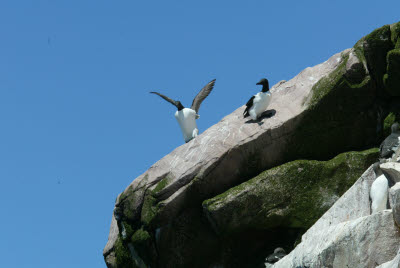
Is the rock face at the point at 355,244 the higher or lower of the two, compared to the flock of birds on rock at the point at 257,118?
lower

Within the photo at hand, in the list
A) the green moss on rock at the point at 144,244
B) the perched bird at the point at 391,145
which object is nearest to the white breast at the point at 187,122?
the green moss on rock at the point at 144,244

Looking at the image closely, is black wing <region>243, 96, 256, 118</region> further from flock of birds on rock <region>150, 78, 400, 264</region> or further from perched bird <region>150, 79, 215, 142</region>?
perched bird <region>150, 79, 215, 142</region>

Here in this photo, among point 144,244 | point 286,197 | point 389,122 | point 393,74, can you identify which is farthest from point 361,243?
point 144,244

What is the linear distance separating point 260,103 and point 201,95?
3759 millimetres

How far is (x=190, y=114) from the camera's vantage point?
2262 centimetres

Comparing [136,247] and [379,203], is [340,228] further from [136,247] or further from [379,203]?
[136,247]

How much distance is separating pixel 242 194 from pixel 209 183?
100 centimetres

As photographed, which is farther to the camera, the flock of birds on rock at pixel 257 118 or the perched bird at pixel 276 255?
the perched bird at pixel 276 255

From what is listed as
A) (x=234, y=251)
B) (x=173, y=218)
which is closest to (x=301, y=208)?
(x=234, y=251)

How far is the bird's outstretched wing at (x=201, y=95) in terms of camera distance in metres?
23.2

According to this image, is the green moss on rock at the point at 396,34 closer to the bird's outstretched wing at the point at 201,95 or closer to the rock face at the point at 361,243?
the bird's outstretched wing at the point at 201,95

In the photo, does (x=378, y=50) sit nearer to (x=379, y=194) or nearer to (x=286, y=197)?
(x=286, y=197)

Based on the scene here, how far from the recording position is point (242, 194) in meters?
18.5

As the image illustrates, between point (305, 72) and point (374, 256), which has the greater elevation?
point (305, 72)
